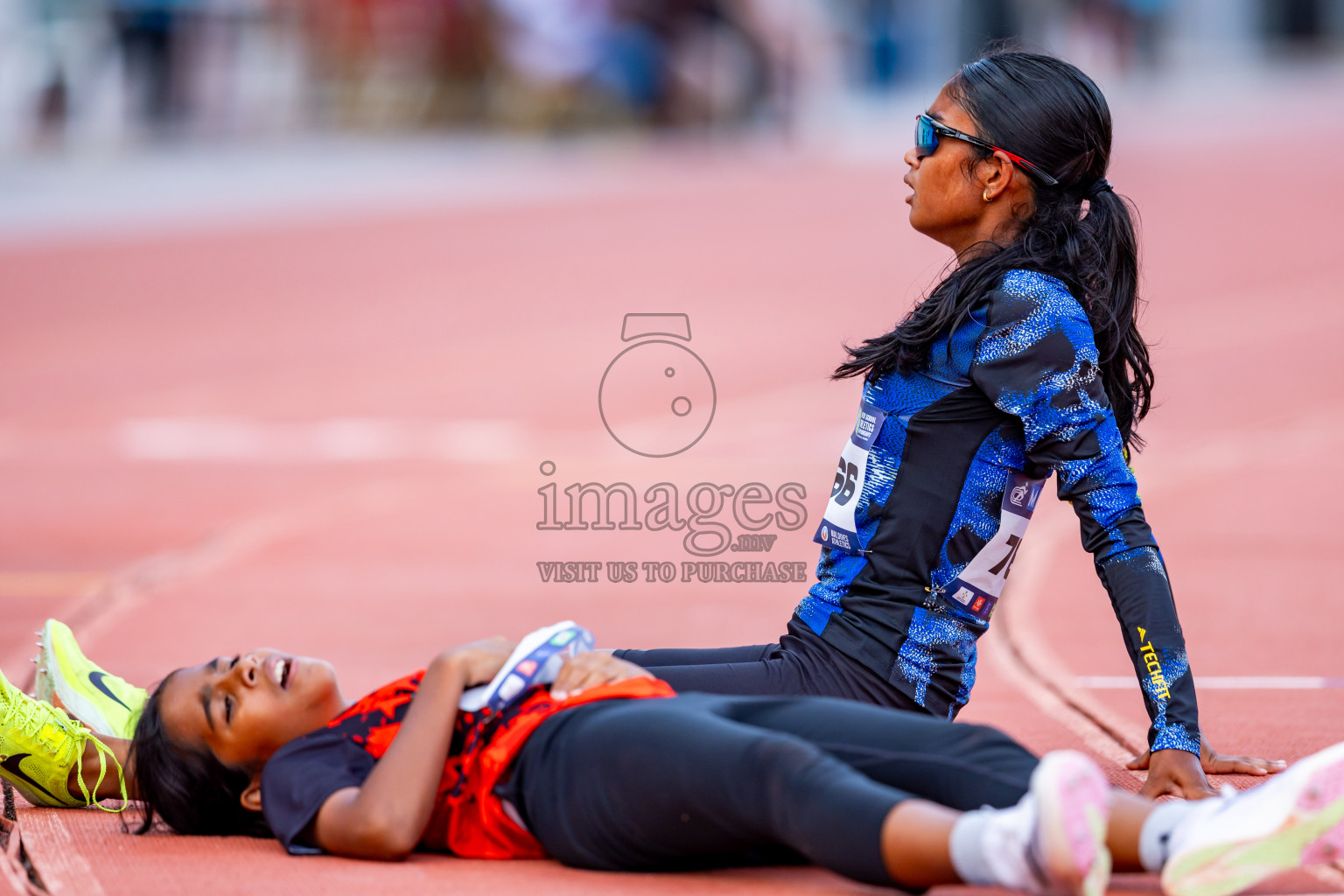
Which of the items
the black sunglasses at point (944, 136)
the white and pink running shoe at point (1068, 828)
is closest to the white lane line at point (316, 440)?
the black sunglasses at point (944, 136)

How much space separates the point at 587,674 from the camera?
121 inches

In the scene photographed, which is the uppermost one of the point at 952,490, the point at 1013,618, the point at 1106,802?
the point at 952,490

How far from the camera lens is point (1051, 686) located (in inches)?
189

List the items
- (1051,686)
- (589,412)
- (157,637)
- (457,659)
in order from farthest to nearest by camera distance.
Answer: (589,412) < (157,637) < (1051,686) < (457,659)

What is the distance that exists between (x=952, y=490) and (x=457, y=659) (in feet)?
3.52

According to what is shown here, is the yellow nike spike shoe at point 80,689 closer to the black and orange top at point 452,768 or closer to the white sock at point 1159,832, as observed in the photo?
the black and orange top at point 452,768

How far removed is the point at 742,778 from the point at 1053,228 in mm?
1409

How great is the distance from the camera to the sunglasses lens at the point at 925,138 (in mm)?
3432

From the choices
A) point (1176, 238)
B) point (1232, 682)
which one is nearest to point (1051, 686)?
point (1232, 682)

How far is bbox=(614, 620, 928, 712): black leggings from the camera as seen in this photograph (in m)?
3.26

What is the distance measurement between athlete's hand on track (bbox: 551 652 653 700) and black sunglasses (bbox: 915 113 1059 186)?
1.30 m

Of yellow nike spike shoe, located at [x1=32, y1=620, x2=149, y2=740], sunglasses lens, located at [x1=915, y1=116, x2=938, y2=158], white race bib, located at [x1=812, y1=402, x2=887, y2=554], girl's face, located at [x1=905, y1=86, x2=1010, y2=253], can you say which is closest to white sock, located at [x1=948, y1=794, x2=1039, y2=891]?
white race bib, located at [x1=812, y1=402, x2=887, y2=554]

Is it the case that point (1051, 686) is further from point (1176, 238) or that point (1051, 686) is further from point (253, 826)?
point (1176, 238)

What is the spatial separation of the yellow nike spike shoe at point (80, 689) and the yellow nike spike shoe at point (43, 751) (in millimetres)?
166
